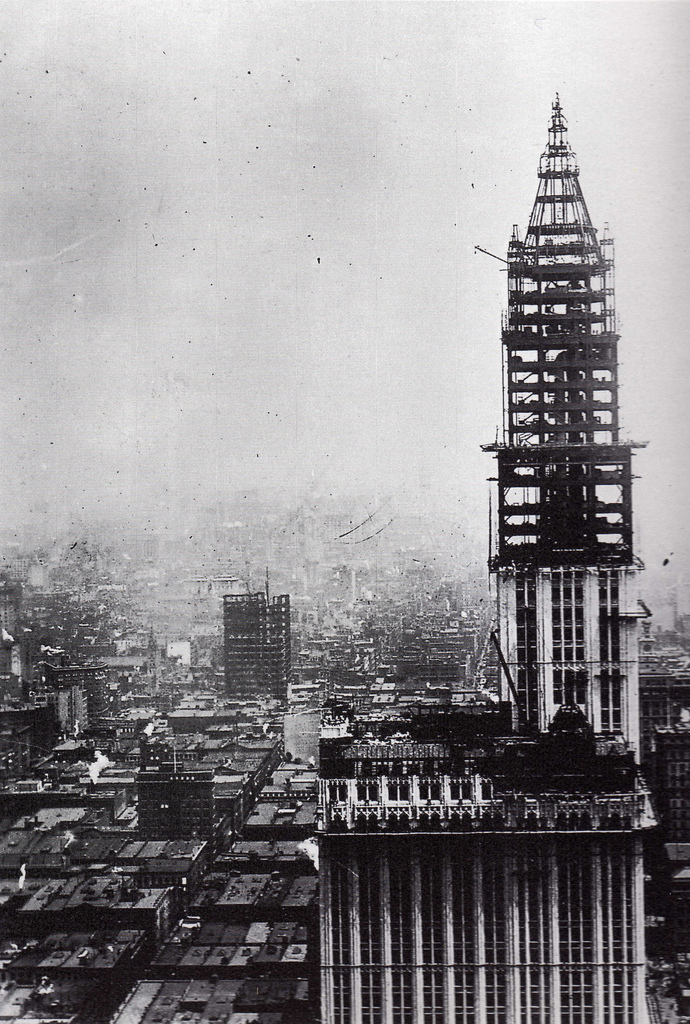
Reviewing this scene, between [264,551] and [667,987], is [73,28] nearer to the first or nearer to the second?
[264,551]

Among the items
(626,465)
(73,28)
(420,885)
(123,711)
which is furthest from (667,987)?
(73,28)

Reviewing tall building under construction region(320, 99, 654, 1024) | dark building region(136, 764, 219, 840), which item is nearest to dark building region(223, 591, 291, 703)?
dark building region(136, 764, 219, 840)

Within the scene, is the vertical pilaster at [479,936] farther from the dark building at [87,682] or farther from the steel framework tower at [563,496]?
the dark building at [87,682]

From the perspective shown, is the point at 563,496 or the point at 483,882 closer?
the point at 483,882

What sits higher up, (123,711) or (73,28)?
(73,28)

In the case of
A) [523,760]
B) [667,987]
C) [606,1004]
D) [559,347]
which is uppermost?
[559,347]

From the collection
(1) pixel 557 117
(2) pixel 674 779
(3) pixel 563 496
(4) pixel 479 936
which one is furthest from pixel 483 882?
(1) pixel 557 117

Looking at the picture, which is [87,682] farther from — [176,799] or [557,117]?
[557,117]

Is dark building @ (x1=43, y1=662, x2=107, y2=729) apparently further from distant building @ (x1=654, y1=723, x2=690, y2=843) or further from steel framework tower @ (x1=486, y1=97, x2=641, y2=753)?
distant building @ (x1=654, y1=723, x2=690, y2=843)
